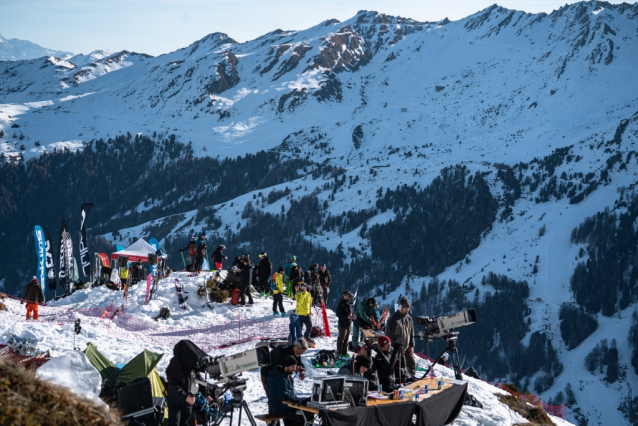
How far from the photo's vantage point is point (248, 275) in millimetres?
21750

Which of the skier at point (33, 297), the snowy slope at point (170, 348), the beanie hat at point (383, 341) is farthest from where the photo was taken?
the skier at point (33, 297)

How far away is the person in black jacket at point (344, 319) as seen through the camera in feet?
47.9

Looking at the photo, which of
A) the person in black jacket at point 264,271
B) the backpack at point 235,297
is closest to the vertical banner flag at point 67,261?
the backpack at point 235,297

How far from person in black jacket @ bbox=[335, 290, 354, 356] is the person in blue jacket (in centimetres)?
551

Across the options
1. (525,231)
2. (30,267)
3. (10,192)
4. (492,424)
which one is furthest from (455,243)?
(10,192)

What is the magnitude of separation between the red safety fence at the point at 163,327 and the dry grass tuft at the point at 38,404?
A: 14.2 meters

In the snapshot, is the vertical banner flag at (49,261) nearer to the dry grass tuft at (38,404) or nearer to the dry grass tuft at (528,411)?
the dry grass tuft at (528,411)

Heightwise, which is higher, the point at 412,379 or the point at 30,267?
the point at 412,379

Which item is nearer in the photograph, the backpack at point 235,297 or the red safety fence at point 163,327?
the red safety fence at point 163,327

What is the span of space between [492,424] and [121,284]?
1679 centimetres

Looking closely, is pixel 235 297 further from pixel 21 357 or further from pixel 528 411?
pixel 528 411

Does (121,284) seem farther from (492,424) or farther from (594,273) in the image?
(594,273)

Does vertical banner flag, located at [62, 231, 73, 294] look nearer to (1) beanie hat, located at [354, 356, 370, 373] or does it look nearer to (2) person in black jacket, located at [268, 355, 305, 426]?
(1) beanie hat, located at [354, 356, 370, 373]

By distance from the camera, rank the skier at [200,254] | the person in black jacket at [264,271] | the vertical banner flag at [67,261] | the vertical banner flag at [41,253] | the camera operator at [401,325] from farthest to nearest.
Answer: the vertical banner flag at [67,261] < the vertical banner flag at [41,253] < the skier at [200,254] < the person in black jacket at [264,271] < the camera operator at [401,325]
